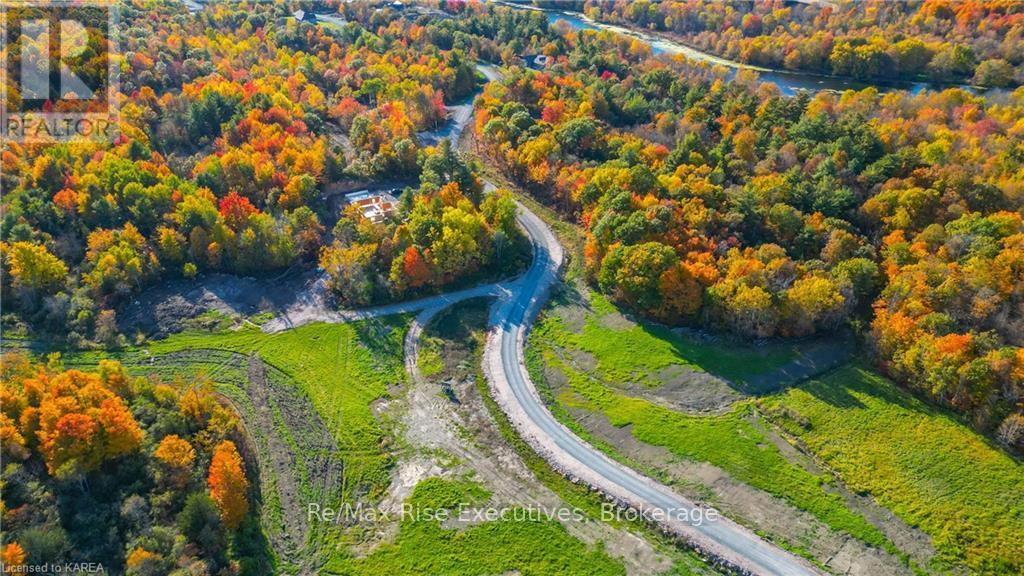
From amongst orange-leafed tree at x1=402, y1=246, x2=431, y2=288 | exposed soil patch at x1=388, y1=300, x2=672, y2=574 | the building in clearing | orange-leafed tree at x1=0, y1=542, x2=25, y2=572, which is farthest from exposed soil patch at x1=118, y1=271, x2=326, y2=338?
orange-leafed tree at x1=0, y1=542, x2=25, y2=572

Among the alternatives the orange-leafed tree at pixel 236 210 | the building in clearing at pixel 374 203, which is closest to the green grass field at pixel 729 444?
the building in clearing at pixel 374 203

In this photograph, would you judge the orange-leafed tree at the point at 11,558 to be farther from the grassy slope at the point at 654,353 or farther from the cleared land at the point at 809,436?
the grassy slope at the point at 654,353

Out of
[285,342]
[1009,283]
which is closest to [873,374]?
[1009,283]

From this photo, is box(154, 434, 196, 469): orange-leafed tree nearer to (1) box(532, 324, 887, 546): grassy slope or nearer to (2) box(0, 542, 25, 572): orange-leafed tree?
(2) box(0, 542, 25, 572): orange-leafed tree

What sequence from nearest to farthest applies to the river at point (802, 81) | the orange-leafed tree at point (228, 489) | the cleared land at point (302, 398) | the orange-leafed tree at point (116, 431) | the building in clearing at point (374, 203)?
the orange-leafed tree at point (228, 489) < the orange-leafed tree at point (116, 431) < the cleared land at point (302, 398) < the building in clearing at point (374, 203) < the river at point (802, 81)

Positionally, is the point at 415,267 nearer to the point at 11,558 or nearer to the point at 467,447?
the point at 467,447

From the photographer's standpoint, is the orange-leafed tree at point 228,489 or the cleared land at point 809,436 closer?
the cleared land at point 809,436

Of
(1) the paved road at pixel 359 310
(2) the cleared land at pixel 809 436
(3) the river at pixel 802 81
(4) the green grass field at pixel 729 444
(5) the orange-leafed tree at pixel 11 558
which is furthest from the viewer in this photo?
(3) the river at pixel 802 81

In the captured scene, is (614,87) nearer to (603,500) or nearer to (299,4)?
(603,500)
